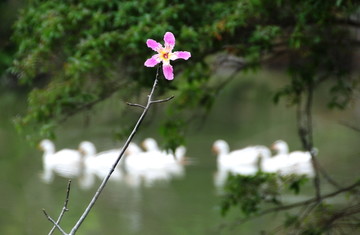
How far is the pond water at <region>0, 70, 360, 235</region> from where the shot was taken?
7.86 m

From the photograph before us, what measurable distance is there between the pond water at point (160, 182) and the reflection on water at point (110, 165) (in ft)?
0.78

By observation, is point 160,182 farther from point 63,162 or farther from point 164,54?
point 164,54

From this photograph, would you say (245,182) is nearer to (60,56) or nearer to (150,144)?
(60,56)

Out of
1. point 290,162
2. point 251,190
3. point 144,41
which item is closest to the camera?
point 144,41

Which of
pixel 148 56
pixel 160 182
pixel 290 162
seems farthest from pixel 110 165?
pixel 148 56

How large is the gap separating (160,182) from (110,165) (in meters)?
1.27

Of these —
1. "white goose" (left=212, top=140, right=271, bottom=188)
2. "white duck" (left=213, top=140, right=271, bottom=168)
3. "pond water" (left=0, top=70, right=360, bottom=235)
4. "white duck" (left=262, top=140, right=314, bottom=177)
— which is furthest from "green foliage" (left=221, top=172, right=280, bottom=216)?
"white duck" (left=213, top=140, right=271, bottom=168)

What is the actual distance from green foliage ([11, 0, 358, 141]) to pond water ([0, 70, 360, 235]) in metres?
0.44

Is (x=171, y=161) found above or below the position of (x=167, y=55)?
above

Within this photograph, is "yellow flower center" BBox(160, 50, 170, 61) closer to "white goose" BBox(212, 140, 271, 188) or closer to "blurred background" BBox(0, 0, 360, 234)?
"blurred background" BBox(0, 0, 360, 234)

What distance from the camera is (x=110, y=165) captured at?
1154cm

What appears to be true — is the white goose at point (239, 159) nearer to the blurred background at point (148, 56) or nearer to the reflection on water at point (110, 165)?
the reflection on water at point (110, 165)

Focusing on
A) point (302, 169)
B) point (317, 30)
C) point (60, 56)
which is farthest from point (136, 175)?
point (317, 30)

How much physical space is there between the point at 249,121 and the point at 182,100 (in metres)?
10.5
